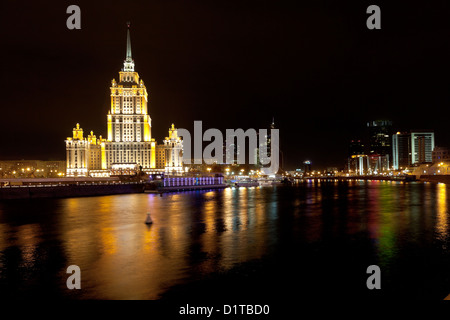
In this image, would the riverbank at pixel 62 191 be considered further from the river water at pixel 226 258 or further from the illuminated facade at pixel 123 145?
the illuminated facade at pixel 123 145

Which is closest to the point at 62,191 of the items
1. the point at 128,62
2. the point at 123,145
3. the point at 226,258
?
the point at 226,258

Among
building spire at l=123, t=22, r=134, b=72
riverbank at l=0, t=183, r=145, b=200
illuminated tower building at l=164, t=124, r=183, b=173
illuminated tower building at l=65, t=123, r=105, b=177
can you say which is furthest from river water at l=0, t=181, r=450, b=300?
building spire at l=123, t=22, r=134, b=72

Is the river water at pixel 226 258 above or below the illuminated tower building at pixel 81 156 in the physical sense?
below

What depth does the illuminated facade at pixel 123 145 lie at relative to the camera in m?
146

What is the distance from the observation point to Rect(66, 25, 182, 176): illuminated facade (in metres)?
146

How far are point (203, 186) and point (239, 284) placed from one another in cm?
9369

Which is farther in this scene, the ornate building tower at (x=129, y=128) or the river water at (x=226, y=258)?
the ornate building tower at (x=129, y=128)

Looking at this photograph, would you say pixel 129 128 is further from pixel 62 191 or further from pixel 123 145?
pixel 62 191

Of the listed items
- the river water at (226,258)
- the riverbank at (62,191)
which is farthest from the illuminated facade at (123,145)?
the river water at (226,258)

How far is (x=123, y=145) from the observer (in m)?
149

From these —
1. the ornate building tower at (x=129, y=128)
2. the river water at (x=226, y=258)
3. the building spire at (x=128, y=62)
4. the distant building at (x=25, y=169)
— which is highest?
Result: the building spire at (x=128, y=62)

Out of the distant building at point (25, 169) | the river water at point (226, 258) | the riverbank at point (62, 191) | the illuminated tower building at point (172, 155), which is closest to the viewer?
the river water at point (226, 258)

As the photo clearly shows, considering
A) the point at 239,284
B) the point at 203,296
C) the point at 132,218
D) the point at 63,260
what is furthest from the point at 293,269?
the point at 132,218

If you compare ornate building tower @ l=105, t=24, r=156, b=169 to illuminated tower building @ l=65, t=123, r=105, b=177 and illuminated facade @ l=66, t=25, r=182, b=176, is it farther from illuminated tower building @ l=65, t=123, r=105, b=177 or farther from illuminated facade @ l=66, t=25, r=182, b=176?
illuminated tower building @ l=65, t=123, r=105, b=177
